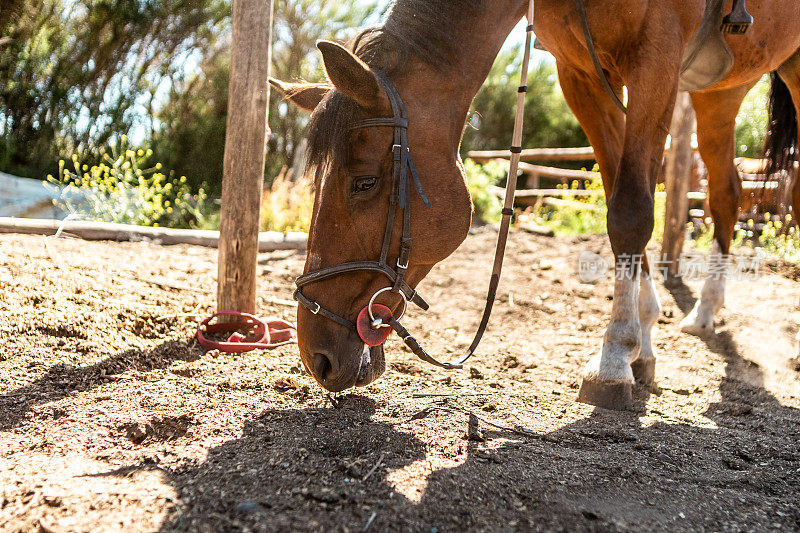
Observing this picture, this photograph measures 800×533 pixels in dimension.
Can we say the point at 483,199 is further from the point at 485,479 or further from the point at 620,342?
the point at 485,479

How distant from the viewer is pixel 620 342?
9.15 ft

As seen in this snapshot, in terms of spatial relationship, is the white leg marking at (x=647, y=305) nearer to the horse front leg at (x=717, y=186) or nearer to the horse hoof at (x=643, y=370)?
the horse hoof at (x=643, y=370)

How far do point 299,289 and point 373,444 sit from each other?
603 millimetres

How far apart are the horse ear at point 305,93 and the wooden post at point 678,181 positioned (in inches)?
174

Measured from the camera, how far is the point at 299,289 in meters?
2.03

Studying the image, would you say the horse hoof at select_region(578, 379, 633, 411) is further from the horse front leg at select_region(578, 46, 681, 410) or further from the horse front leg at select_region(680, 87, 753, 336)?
the horse front leg at select_region(680, 87, 753, 336)

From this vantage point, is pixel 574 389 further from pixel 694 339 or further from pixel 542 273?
pixel 542 273

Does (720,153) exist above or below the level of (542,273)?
above

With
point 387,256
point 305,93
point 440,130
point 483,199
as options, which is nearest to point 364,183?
point 387,256

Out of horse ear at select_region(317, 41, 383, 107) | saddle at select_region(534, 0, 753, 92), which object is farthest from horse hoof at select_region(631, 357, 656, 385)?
horse ear at select_region(317, 41, 383, 107)

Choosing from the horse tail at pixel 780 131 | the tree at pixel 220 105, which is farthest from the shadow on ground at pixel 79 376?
the tree at pixel 220 105

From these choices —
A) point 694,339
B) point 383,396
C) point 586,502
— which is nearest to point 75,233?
point 383,396

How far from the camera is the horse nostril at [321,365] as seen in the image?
1947 mm

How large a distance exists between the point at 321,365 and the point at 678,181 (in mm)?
4910
